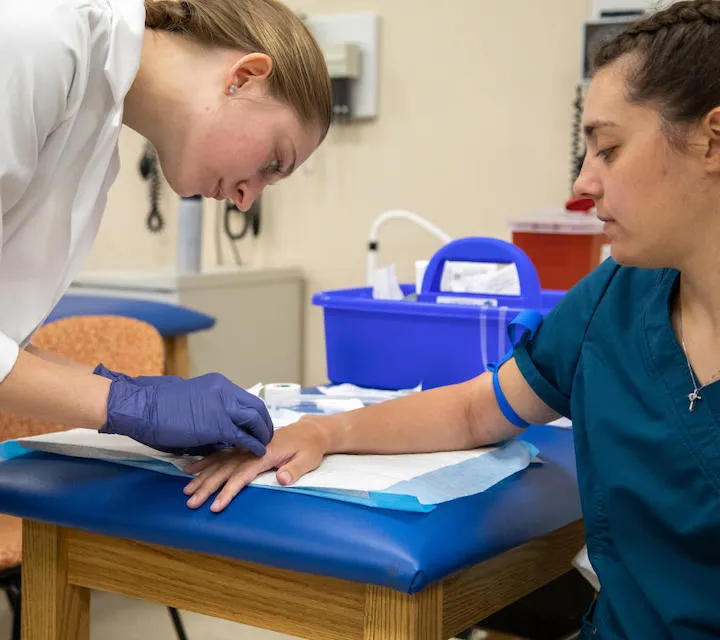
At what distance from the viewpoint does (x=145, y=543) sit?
1106 millimetres

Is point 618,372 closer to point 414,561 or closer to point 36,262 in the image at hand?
point 414,561

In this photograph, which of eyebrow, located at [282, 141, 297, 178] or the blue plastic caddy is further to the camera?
the blue plastic caddy

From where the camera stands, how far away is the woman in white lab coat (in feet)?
3.53

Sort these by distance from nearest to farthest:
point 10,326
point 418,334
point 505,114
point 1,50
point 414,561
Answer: point 414,561
point 1,50
point 10,326
point 418,334
point 505,114

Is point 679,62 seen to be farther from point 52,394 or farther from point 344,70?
point 344,70

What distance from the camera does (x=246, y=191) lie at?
4.27 ft

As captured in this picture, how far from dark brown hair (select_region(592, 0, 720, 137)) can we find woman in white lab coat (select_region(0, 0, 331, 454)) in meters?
0.43

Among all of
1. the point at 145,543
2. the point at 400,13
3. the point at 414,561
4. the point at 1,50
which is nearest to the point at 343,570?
the point at 414,561

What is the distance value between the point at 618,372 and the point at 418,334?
0.57 m

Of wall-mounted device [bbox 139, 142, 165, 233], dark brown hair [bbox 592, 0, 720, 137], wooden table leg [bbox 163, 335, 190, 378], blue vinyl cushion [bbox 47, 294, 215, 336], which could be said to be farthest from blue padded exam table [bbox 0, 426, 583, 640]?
wall-mounted device [bbox 139, 142, 165, 233]

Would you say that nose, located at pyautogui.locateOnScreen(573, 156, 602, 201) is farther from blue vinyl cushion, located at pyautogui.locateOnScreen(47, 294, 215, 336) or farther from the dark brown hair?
blue vinyl cushion, located at pyautogui.locateOnScreen(47, 294, 215, 336)

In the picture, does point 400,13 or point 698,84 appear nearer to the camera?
point 698,84

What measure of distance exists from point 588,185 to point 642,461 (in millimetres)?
300

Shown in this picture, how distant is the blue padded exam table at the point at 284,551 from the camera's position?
938 mm
